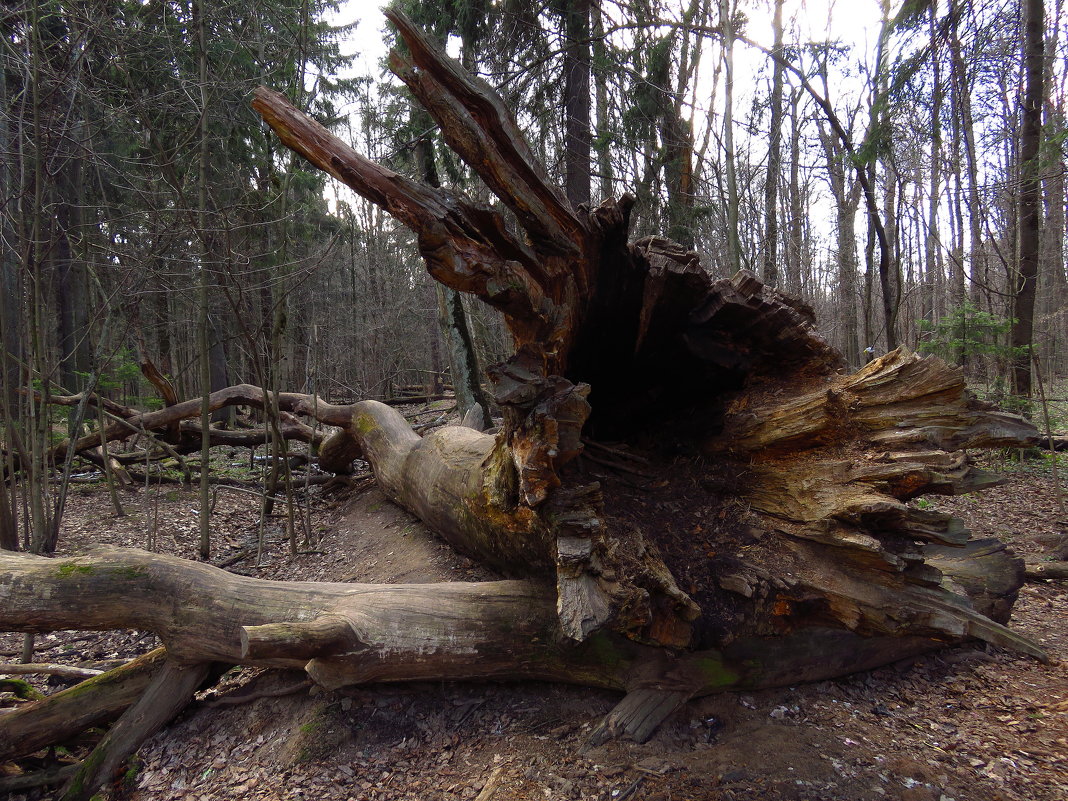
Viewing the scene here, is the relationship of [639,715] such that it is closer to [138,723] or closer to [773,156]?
[138,723]

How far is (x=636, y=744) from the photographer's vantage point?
2.59 m

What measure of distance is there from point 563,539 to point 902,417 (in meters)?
1.79

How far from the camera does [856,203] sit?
17.1m

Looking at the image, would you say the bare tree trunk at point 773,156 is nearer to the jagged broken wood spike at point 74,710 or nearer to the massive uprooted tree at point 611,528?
the massive uprooted tree at point 611,528

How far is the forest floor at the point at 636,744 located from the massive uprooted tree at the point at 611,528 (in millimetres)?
149

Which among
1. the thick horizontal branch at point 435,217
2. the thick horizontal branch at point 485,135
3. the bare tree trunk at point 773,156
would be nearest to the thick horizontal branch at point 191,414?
the thick horizontal branch at point 435,217

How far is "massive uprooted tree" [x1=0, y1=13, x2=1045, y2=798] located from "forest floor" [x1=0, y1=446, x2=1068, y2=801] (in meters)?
0.15

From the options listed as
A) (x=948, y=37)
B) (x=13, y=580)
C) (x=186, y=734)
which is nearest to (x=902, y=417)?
(x=186, y=734)

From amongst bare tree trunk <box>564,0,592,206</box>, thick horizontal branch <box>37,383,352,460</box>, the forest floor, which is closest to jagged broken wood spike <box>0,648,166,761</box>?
the forest floor

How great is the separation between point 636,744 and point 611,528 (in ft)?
3.20

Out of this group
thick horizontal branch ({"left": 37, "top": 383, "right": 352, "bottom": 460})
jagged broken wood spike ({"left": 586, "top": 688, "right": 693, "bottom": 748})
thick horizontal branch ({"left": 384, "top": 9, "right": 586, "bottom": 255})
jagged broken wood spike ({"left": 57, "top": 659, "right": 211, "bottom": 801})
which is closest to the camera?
thick horizontal branch ({"left": 384, "top": 9, "right": 586, "bottom": 255})

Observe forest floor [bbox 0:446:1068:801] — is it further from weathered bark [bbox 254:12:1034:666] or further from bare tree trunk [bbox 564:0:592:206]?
bare tree trunk [bbox 564:0:592:206]

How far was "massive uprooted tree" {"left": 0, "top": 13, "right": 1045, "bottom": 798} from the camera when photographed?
2.42 metres

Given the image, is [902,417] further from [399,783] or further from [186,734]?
[186,734]
